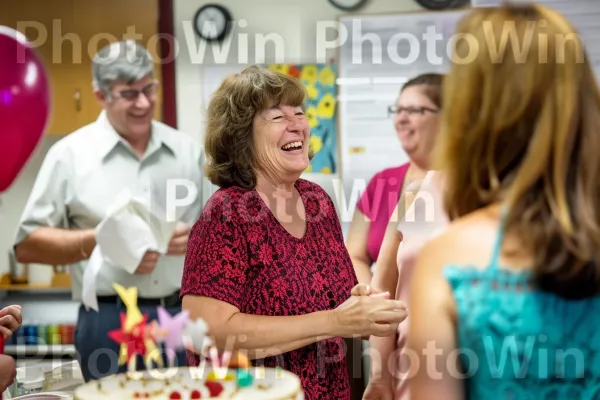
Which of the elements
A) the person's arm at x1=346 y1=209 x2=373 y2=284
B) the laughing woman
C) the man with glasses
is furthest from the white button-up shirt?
the laughing woman

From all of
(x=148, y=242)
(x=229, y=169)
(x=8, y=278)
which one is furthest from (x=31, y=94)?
(x=8, y=278)

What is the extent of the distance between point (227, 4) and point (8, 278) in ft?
4.94

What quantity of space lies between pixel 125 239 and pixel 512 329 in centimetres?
153

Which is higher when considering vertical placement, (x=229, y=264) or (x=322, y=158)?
(x=322, y=158)

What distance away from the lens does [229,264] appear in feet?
4.77

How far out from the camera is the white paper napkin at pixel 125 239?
2.29 metres

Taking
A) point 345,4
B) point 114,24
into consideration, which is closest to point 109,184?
point 114,24

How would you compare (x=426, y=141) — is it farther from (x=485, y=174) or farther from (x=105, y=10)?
(x=105, y=10)

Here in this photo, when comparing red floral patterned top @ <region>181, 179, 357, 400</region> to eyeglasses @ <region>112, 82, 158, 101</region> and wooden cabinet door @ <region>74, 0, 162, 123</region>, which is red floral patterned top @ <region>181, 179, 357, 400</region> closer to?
eyeglasses @ <region>112, 82, 158, 101</region>

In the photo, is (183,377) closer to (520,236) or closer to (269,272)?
(269,272)

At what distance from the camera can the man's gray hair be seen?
238 cm

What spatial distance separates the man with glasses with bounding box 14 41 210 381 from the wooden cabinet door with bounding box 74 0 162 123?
41cm

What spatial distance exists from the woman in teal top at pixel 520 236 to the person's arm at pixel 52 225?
1572 millimetres

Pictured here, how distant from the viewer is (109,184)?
2391mm
